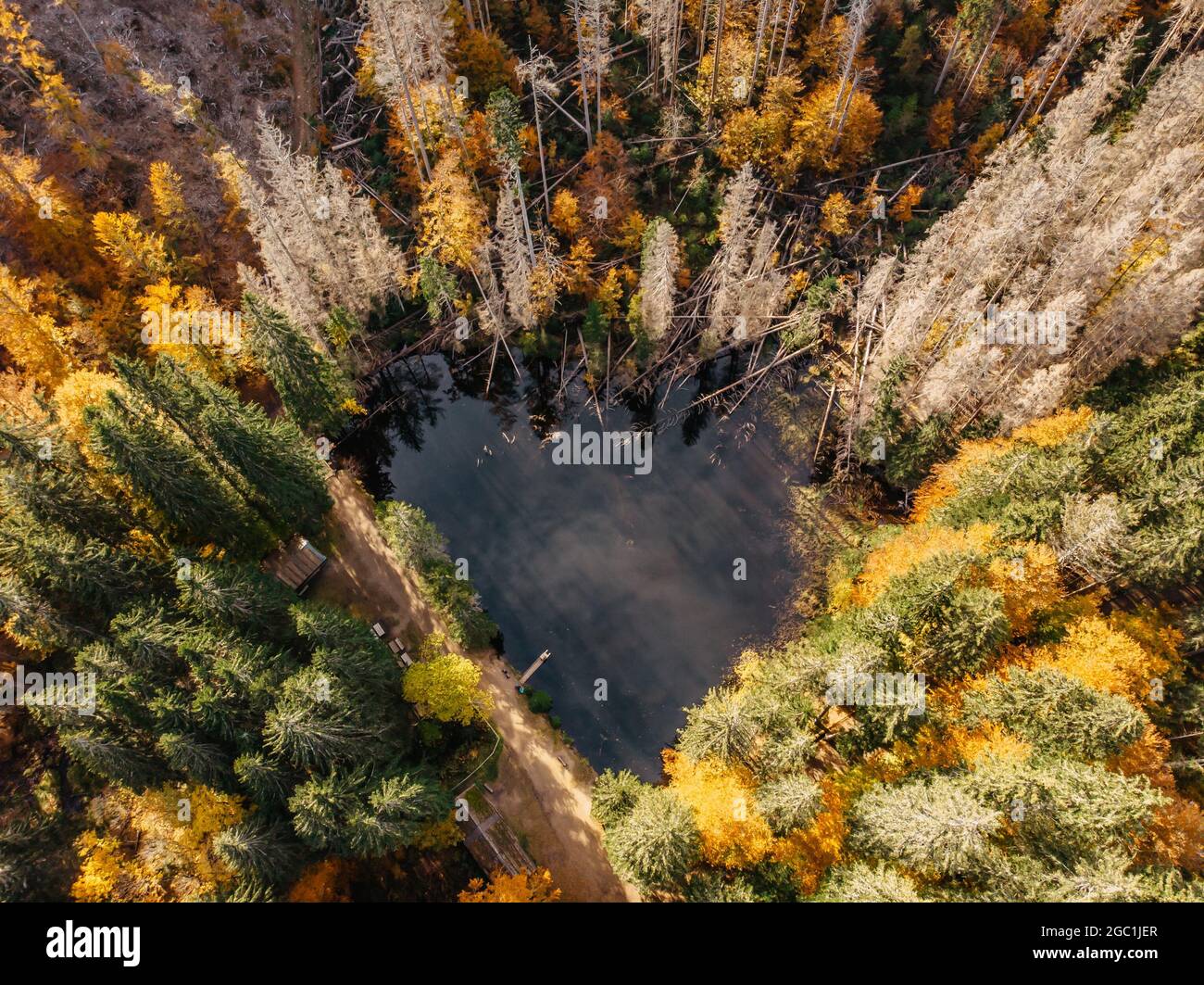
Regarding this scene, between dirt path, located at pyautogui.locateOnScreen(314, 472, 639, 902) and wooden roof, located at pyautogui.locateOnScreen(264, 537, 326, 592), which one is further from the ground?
wooden roof, located at pyautogui.locateOnScreen(264, 537, 326, 592)

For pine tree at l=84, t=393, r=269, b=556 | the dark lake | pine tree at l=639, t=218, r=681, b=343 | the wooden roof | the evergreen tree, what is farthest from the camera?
the dark lake

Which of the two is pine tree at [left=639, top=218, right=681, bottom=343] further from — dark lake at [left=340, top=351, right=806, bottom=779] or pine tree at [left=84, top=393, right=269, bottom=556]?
pine tree at [left=84, top=393, right=269, bottom=556]

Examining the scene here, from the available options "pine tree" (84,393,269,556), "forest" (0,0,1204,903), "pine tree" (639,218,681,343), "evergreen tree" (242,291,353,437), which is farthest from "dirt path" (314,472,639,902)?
"pine tree" (639,218,681,343)

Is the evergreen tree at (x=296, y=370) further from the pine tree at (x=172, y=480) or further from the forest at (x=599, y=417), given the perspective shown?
the pine tree at (x=172, y=480)

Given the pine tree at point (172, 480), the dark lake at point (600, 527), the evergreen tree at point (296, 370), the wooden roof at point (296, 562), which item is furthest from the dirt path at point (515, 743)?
the pine tree at point (172, 480)

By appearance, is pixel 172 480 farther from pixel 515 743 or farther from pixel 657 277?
pixel 657 277

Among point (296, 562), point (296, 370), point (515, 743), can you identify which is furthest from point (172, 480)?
point (515, 743)
